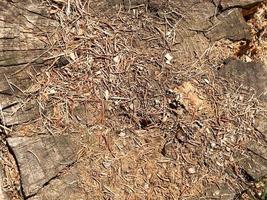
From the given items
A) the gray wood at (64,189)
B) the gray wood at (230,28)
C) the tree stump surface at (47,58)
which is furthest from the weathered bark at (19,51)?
the gray wood at (230,28)

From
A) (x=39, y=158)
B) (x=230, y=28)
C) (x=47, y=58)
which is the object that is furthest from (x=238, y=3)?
(x=39, y=158)

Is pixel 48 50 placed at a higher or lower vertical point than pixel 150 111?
higher

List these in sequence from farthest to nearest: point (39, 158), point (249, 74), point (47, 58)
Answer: point (249, 74) < point (47, 58) < point (39, 158)

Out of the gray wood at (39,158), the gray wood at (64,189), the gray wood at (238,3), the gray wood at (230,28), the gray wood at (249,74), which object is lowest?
the gray wood at (64,189)

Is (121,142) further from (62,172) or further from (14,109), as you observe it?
(14,109)

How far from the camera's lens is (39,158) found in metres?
2.14

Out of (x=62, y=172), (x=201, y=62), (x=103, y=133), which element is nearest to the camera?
(x=62, y=172)

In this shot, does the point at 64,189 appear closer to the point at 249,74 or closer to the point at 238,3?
the point at 249,74

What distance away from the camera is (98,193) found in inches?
88.4

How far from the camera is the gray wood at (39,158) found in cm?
212

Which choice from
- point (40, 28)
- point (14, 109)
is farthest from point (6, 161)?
point (40, 28)

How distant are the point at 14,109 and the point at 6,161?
0.25 m

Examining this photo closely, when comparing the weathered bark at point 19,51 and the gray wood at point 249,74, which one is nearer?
the weathered bark at point 19,51

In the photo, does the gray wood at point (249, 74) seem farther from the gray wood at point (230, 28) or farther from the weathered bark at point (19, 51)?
the weathered bark at point (19, 51)
